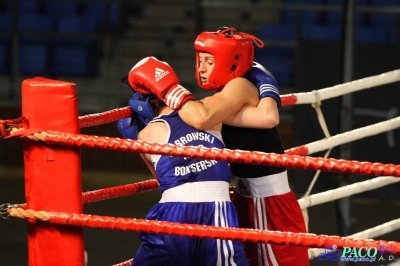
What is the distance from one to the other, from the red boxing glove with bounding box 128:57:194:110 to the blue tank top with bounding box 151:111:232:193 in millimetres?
76

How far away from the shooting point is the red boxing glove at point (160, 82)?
2.37m

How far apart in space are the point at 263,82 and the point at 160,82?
1.49 feet

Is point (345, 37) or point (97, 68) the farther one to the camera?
point (97, 68)

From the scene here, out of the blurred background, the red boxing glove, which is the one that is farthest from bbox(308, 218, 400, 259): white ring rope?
the red boxing glove

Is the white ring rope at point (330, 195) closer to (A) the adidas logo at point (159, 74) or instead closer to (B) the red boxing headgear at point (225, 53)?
(B) the red boxing headgear at point (225, 53)

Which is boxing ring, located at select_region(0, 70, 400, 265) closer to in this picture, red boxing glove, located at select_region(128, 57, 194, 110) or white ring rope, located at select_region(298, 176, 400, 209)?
red boxing glove, located at select_region(128, 57, 194, 110)

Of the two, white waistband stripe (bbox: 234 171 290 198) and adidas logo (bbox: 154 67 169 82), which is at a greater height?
adidas logo (bbox: 154 67 169 82)

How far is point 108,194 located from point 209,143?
598 millimetres

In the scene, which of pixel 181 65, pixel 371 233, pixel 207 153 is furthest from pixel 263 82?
pixel 181 65

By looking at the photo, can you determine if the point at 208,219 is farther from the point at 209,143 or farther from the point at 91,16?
the point at 91,16

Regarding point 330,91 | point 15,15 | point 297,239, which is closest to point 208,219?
point 297,239

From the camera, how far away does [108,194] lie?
2.86 meters

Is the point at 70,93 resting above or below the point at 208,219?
above

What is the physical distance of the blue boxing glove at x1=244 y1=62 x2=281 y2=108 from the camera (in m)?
2.64
